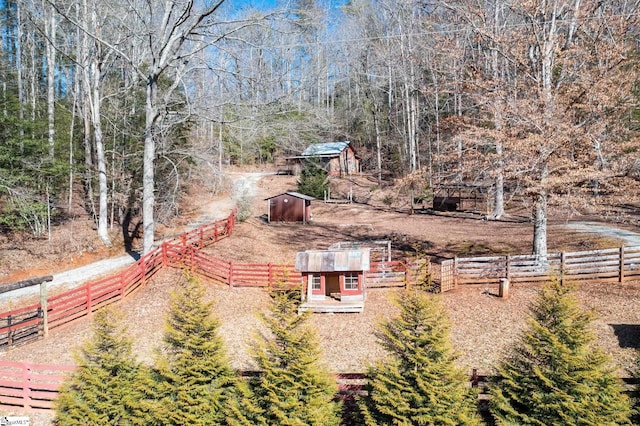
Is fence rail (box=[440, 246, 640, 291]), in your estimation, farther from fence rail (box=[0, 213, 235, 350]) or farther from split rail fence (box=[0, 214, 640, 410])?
fence rail (box=[0, 213, 235, 350])

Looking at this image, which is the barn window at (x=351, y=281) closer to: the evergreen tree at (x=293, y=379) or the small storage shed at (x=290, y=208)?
the evergreen tree at (x=293, y=379)

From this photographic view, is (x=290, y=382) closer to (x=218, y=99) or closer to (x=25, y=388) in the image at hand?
(x=25, y=388)

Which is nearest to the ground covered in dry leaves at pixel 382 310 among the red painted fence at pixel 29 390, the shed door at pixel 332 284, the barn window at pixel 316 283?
the barn window at pixel 316 283

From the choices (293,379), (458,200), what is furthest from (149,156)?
(458,200)

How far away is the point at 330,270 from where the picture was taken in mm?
13625

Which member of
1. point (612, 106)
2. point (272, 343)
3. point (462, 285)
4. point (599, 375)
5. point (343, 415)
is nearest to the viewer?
point (599, 375)

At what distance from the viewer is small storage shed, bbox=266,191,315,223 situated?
28172 mm

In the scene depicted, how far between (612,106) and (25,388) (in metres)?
17.4

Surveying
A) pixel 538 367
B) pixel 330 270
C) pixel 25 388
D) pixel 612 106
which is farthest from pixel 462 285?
pixel 25 388

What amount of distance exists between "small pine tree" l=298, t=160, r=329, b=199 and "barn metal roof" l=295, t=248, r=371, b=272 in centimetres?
2252

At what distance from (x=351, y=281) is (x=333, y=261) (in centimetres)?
97

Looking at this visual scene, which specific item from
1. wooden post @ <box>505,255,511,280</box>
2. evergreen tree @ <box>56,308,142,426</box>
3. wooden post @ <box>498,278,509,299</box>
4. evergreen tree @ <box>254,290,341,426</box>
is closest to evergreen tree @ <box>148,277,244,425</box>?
evergreen tree @ <box>56,308,142,426</box>

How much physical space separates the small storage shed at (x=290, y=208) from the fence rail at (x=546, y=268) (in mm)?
14797

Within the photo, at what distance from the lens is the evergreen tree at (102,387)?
7.39 metres
